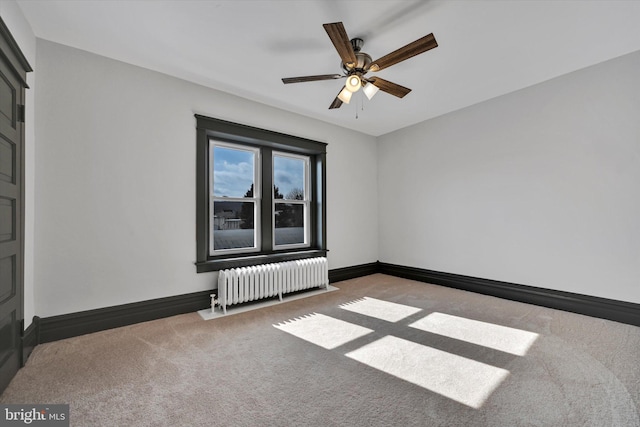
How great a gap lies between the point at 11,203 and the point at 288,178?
3048 mm

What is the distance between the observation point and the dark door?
1.75m

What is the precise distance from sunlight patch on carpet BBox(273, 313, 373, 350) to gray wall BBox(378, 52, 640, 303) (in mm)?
2432

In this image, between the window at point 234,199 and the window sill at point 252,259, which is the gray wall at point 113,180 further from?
the window at point 234,199

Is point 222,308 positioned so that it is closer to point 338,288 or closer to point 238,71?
point 338,288

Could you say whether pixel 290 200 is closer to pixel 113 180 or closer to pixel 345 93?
pixel 345 93

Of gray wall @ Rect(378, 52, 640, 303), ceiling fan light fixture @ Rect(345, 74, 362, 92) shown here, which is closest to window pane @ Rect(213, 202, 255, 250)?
ceiling fan light fixture @ Rect(345, 74, 362, 92)

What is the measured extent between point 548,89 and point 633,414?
346 centimetres

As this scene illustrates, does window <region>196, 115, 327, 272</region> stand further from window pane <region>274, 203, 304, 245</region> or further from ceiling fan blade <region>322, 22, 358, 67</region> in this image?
ceiling fan blade <region>322, 22, 358, 67</region>

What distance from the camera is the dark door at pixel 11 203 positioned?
68.8 inches

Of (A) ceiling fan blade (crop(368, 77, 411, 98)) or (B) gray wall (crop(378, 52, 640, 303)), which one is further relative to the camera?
(B) gray wall (crop(378, 52, 640, 303))

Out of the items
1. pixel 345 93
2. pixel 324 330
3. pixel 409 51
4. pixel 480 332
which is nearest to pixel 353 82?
pixel 345 93

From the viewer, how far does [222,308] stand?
3.29 meters

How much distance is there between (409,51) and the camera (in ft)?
6.89

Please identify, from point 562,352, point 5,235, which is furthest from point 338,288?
point 5,235
